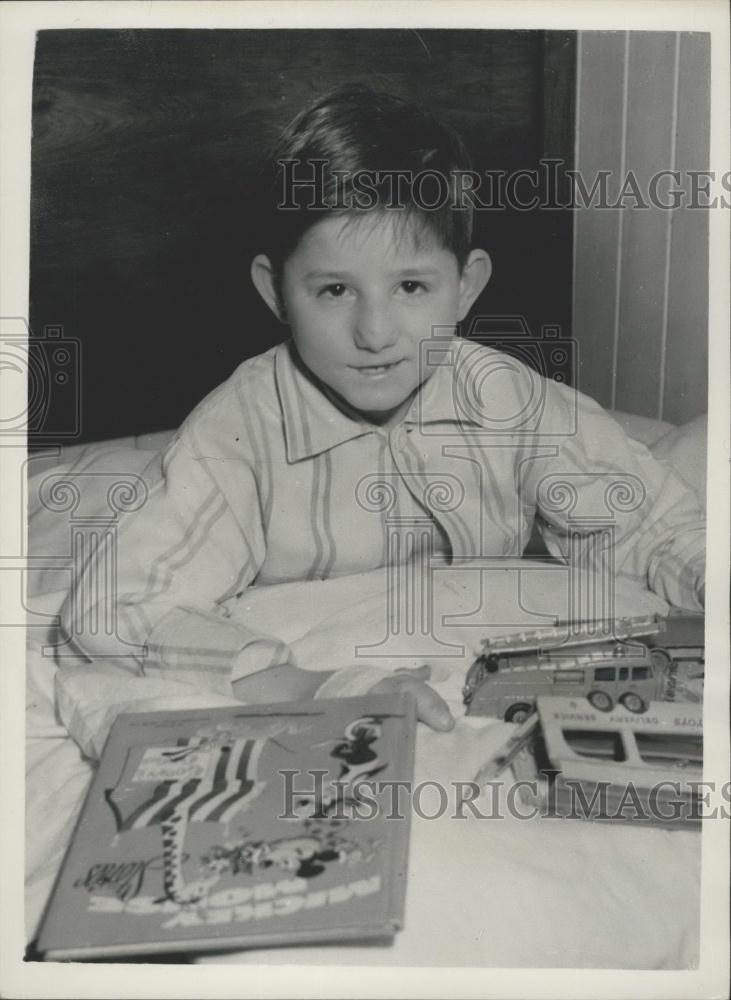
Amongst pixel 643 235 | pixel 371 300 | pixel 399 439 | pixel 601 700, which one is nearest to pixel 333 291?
pixel 371 300

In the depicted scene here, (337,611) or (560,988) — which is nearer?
(560,988)

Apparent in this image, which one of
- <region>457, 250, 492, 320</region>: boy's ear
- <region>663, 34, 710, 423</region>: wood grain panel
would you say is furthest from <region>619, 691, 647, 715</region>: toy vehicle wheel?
<region>457, 250, 492, 320</region>: boy's ear

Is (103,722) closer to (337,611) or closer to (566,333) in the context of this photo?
(337,611)

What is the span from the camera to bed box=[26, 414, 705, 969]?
0.61m

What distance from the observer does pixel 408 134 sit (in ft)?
2.61

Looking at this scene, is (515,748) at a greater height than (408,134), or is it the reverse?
(408,134)

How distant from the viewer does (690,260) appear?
84cm

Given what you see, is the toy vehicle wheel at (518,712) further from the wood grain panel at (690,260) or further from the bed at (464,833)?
the wood grain panel at (690,260)

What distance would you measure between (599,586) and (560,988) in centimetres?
32

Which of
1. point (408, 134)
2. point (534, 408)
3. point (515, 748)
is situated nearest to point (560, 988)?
point (515, 748)

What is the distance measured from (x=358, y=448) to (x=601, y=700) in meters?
0.33

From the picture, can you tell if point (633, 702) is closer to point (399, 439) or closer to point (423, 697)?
point (423, 697)

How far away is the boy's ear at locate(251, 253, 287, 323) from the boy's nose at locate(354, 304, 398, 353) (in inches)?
3.1

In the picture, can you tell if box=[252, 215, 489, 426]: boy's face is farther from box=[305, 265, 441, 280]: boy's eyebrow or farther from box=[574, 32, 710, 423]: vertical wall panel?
box=[574, 32, 710, 423]: vertical wall panel
